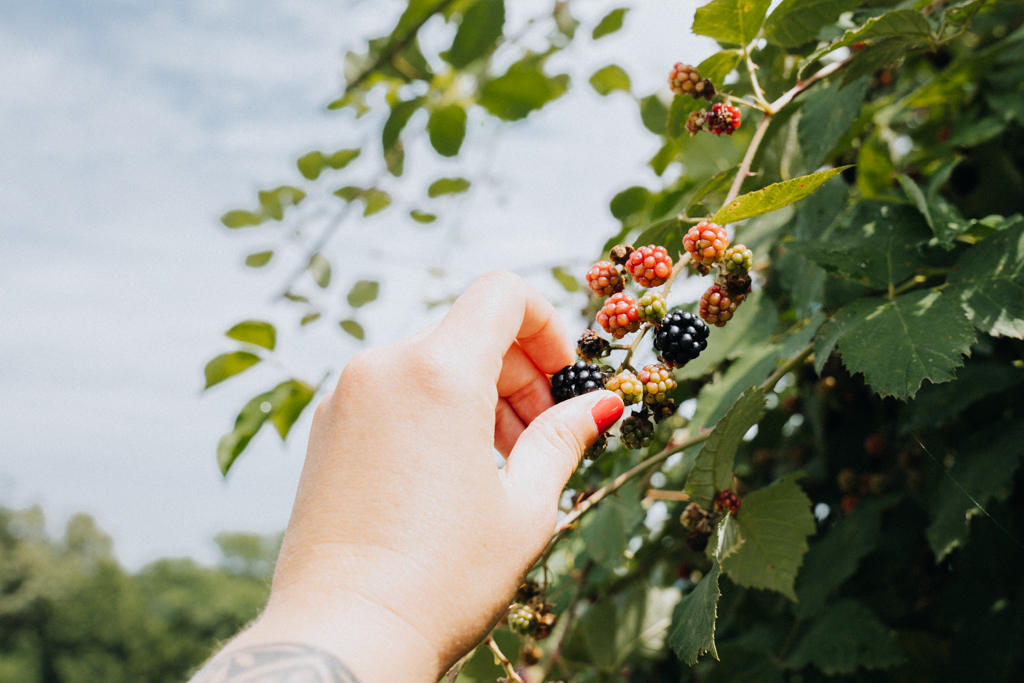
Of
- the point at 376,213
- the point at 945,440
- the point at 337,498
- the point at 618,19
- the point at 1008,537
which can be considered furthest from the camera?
the point at 376,213

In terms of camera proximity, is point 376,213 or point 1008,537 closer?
point 1008,537

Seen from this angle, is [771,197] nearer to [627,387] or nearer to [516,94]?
[627,387]

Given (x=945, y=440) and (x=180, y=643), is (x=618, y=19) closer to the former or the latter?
(x=945, y=440)

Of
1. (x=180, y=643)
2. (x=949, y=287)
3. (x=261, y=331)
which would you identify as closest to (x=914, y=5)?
(x=949, y=287)

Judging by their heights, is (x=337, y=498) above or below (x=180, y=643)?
above

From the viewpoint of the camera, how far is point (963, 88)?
5.19 ft

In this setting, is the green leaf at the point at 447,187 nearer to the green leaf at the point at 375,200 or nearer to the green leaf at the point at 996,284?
the green leaf at the point at 375,200

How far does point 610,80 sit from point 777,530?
1.29m

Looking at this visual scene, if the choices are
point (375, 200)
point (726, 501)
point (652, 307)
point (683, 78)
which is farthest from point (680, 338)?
point (375, 200)

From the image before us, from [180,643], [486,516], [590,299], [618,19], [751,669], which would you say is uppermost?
[618,19]

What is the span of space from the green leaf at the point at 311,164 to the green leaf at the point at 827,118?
124 cm

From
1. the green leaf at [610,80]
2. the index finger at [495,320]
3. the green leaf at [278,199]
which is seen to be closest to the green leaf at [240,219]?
the green leaf at [278,199]

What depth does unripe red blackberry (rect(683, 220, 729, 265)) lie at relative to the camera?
0.77 metres

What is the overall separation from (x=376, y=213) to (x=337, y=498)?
1443 millimetres
